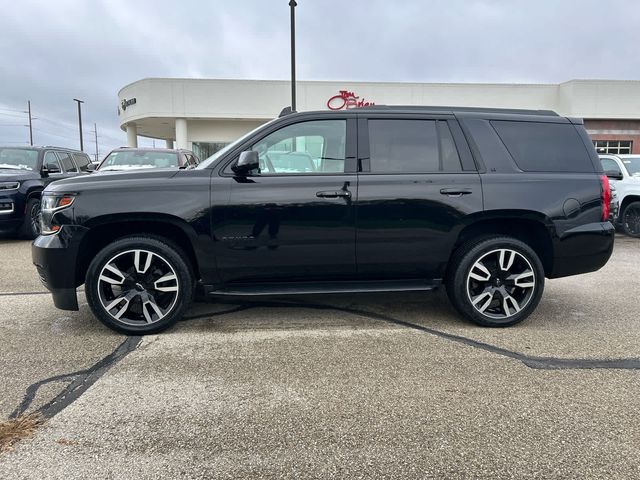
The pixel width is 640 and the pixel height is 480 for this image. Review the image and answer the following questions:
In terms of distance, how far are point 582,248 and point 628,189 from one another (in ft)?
22.1

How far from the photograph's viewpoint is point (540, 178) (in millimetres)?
3984

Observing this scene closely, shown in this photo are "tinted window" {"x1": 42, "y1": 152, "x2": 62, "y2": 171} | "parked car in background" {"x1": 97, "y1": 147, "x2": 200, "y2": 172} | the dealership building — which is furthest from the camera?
the dealership building

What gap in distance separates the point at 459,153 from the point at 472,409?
2253 millimetres

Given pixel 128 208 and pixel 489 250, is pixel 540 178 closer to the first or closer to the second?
pixel 489 250

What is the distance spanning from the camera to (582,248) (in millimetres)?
4062

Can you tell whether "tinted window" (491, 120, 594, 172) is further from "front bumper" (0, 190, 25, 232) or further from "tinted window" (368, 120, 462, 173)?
"front bumper" (0, 190, 25, 232)

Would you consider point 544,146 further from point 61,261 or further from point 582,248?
point 61,261

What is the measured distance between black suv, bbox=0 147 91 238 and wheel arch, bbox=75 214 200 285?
18.2 feet

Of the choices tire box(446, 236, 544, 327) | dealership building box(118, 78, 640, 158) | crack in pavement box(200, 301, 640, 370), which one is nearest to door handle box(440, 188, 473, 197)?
tire box(446, 236, 544, 327)

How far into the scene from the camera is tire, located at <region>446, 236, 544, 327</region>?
3.98 m

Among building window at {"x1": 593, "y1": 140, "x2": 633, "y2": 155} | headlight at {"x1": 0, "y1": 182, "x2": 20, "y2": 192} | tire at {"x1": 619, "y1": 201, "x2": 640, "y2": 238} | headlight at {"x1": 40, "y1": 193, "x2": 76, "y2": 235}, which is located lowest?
tire at {"x1": 619, "y1": 201, "x2": 640, "y2": 238}

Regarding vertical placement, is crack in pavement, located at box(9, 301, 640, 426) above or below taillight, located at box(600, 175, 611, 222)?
below

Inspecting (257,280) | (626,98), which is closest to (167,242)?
(257,280)

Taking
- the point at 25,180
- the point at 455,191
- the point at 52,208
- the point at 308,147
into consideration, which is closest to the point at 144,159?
the point at 25,180
